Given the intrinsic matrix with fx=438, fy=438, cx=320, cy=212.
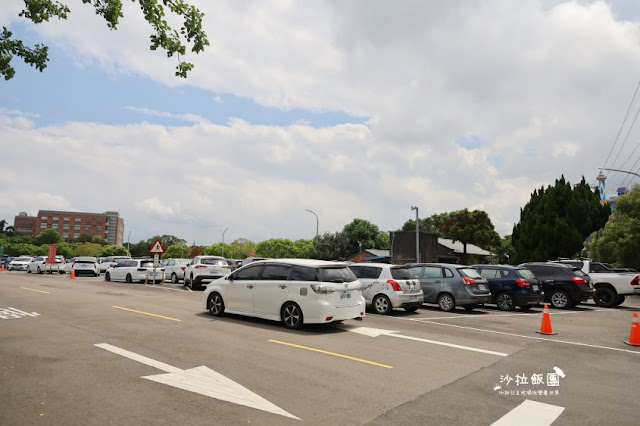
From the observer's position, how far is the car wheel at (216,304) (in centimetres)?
1187

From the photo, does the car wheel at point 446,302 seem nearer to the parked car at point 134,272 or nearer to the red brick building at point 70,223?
the parked car at point 134,272

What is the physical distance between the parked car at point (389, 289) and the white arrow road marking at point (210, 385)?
812 cm

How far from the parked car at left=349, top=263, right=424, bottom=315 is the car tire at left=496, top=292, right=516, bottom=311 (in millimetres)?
4010

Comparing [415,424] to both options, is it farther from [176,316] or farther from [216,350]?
[176,316]

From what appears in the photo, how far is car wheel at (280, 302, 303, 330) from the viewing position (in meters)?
10.1

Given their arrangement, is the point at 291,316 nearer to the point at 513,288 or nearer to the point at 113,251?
the point at 513,288

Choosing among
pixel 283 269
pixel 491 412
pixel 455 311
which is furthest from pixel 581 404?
pixel 455 311

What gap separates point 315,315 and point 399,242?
76.3ft

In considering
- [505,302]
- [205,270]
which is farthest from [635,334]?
[205,270]

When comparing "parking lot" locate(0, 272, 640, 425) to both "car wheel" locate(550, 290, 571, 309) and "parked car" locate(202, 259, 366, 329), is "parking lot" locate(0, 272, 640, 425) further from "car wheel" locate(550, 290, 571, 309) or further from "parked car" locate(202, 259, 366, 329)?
"car wheel" locate(550, 290, 571, 309)

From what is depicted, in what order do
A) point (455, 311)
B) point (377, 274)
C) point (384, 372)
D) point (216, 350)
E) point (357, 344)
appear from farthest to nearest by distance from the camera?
1. point (455, 311)
2. point (377, 274)
3. point (357, 344)
4. point (216, 350)
5. point (384, 372)

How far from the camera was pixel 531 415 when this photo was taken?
16.4 feet

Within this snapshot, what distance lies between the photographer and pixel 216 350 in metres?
7.79

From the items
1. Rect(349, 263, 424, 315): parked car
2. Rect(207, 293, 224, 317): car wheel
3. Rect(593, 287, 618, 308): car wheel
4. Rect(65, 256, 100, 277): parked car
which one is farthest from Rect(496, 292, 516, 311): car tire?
Rect(65, 256, 100, 277): parked car
